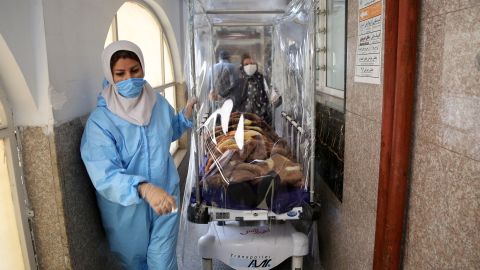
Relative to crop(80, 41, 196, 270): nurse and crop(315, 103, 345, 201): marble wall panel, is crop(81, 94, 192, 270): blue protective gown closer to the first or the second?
crop(80, 41, 196, 270): nurse

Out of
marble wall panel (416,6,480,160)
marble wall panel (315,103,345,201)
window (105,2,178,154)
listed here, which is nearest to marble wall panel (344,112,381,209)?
marble wall panel (315,103,345,201)

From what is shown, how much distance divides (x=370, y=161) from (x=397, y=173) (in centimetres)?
35

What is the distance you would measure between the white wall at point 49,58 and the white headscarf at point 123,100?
14 cm

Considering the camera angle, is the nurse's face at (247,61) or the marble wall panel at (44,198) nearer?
the marble wall panel at (44,198)

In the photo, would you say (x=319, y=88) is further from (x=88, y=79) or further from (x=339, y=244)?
(x=88, y=79)

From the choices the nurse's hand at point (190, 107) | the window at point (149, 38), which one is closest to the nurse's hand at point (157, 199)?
the nurse's hand at point (190, 107)

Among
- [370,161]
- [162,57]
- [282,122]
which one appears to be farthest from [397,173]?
[162,57]

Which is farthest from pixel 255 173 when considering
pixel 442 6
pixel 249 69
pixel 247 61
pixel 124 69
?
pixel 247 61

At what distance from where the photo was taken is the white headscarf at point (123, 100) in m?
1.53

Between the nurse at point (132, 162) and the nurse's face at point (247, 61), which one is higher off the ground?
the nurse's face at point (247, 61)

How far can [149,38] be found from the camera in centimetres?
345

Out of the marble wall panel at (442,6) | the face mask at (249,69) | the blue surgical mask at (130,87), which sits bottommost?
the blue surgical mask at (130,87)

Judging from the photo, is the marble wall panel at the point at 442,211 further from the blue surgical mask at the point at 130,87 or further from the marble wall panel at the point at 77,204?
the marble wall panel at the point at 77,204

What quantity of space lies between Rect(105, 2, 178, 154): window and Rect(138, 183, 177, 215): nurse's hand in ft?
4.81
